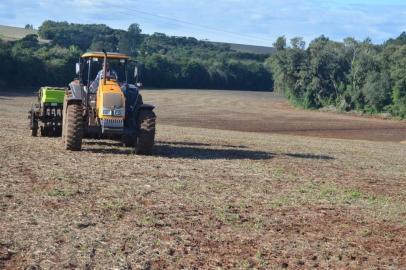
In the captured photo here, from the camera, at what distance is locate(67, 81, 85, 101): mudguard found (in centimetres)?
1733

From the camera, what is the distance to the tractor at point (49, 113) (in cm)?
1966

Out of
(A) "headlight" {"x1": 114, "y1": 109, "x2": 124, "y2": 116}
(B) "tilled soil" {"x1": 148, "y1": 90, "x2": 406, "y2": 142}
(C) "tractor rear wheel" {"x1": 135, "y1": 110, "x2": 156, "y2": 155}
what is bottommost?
(B) "tilled soil" {"x1": 148, "y1": 90, "x2": 406, "y2": 142}

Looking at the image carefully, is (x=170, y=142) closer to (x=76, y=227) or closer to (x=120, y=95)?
(x=120, y=95)

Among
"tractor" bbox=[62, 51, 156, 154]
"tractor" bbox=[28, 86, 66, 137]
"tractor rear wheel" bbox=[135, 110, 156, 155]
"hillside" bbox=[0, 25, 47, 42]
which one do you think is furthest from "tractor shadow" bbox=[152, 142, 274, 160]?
"hillside" bbox=[0, 25, 47, 42]

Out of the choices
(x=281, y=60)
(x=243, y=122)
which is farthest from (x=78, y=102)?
(x=281, y=60)

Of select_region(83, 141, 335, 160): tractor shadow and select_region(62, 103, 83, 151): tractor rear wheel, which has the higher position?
select_region(62, 103, 83, 151): tractor rear wheel

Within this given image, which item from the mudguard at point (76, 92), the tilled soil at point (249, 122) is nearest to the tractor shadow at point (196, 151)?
the mudguard at point (76, 92)

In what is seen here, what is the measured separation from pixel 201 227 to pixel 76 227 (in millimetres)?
1727

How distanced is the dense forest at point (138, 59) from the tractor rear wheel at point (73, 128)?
1525cm

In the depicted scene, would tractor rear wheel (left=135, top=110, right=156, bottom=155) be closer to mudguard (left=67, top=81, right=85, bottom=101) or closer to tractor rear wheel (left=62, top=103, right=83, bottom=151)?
tractor rear wheel (left=62, top=103, right=83, bottom=151)

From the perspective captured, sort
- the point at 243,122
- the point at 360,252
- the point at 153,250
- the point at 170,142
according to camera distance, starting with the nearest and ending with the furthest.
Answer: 1. the point at 153,250
2. the point at 360,252
3. the point at 170,142
4. the point at 243,122

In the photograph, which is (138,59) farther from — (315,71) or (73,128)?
(73,128)

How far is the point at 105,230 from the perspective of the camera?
8.76m

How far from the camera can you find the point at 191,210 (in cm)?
1051
